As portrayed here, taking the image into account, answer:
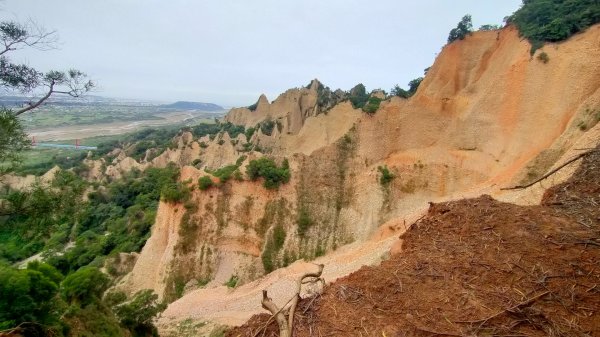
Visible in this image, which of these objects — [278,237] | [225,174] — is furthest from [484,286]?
[225,174]

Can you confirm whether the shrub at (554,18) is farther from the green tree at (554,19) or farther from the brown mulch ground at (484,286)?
the brown mulch ground at (484,286)

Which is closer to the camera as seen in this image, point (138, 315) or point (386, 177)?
point (138, 315)

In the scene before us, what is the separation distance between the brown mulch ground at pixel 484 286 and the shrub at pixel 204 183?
19710 millimetres

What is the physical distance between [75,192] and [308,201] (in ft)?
56.2

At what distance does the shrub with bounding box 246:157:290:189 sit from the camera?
24.9 metres

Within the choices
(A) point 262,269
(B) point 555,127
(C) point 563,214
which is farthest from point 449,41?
(C) point 563,214

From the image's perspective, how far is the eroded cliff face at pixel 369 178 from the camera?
22344mm

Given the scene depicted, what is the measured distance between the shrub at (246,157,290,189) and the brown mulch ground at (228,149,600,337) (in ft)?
59.2

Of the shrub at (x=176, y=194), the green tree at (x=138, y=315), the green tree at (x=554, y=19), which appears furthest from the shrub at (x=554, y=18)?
the green tree at (x=138, y=315)

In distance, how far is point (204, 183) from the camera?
25016 millimetres

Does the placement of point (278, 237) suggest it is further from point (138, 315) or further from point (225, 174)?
point (138, 315)

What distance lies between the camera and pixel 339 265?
61.0 feet

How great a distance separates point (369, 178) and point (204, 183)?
10977 mm

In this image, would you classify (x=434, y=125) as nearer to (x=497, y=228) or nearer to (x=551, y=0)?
(x=551, y=0)
